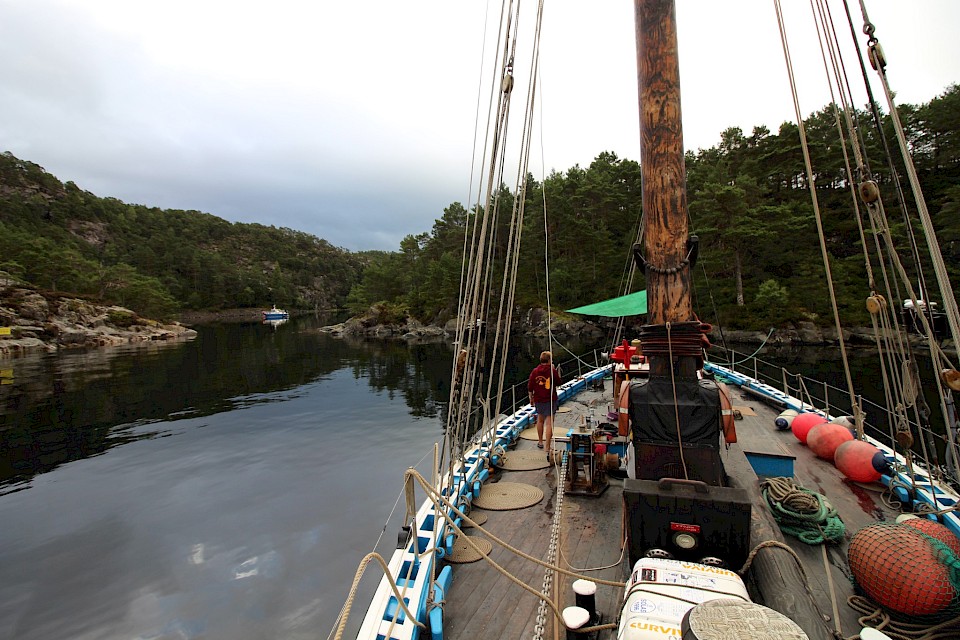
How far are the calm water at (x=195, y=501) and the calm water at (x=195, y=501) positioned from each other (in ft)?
0.13

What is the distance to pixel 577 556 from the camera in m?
4.70

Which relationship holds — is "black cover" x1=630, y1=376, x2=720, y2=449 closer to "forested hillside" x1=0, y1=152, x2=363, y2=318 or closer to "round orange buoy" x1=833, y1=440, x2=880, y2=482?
"round orange buoy" x1=833, y1=440, x2=880, y2=482

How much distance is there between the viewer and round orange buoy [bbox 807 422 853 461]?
7.28m

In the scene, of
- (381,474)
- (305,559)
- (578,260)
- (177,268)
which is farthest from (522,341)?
(177,268)

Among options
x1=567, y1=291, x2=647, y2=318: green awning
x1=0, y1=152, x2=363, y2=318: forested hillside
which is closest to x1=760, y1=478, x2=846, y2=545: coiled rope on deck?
x1=567, y1=291, x2=647, y2=318: green awning

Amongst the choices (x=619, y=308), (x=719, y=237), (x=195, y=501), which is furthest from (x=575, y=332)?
(x=195, y=501)

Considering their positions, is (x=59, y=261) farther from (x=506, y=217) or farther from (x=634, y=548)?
(x=634, y=548)

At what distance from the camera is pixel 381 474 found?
12773 mm

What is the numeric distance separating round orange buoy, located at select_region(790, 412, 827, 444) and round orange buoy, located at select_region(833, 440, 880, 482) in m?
1.55

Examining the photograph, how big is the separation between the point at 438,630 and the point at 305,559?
633 centimetres

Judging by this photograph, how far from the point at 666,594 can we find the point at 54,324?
6528 cm

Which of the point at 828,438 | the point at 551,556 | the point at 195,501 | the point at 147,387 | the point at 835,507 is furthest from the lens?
the point at 147,387

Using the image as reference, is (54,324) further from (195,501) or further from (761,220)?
(761,220)

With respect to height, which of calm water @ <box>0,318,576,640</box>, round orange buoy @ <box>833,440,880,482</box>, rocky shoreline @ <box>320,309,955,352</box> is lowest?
calm water @ <box>0,318,576,640</box>
